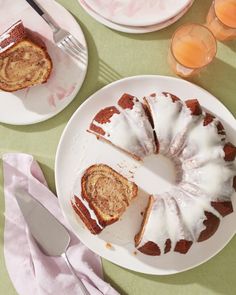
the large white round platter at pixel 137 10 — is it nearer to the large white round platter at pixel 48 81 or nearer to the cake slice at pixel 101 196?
the large white round platter at pixel 48 81

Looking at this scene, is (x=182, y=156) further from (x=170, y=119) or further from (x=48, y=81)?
(x=48, y=81)

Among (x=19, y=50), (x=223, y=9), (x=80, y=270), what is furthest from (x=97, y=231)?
(x=223, y=9)

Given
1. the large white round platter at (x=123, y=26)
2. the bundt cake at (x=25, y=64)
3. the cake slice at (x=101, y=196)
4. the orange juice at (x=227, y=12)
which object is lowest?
the cake slice at (x=101, y=196)

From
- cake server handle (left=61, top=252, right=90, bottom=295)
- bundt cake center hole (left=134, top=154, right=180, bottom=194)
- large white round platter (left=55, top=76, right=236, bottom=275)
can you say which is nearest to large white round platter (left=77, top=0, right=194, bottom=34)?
large white round platter (left=55, top=76, right=236, bottom=275)

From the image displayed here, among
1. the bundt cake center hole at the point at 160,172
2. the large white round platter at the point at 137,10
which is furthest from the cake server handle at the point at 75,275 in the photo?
the large white round platter at the point at 137,10

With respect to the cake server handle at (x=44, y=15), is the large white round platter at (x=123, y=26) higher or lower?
lower

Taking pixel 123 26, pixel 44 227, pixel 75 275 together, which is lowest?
pixel 75 275

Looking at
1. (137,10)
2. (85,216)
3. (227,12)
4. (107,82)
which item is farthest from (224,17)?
(85,216)
